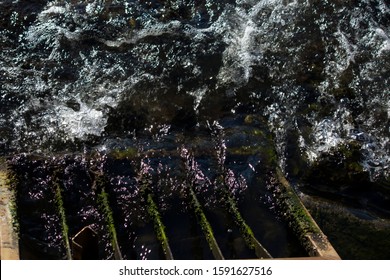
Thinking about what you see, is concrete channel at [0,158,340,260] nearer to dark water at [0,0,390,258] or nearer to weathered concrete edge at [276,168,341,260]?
weathered concrete edge at [276,168,341,260]

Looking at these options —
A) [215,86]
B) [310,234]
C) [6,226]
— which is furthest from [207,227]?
[215,86]

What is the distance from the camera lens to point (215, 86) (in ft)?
24.0

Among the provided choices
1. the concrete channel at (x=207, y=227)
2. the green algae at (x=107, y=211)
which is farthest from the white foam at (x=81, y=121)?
the concrete channel at (x=207, y=227)

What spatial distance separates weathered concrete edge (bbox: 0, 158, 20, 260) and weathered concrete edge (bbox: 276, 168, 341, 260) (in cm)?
255

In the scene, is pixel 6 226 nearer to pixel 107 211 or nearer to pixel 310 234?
pixel 107 211

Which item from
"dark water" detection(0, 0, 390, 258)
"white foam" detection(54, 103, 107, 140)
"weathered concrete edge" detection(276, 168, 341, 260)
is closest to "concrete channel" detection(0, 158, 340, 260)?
"weathered concrete edge" detection(276, 168, 341, 260)

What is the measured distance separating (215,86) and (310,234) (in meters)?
2.72

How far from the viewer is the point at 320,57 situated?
7.70m

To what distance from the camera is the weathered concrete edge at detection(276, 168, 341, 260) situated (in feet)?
16.5

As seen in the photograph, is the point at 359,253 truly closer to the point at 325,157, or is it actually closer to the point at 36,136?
the point at 325,157

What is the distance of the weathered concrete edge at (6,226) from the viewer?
15.3ft

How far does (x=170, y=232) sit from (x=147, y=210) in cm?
32

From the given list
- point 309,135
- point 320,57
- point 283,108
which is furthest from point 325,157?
point 320,57

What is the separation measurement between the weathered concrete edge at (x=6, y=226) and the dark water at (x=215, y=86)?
0.84 metres
